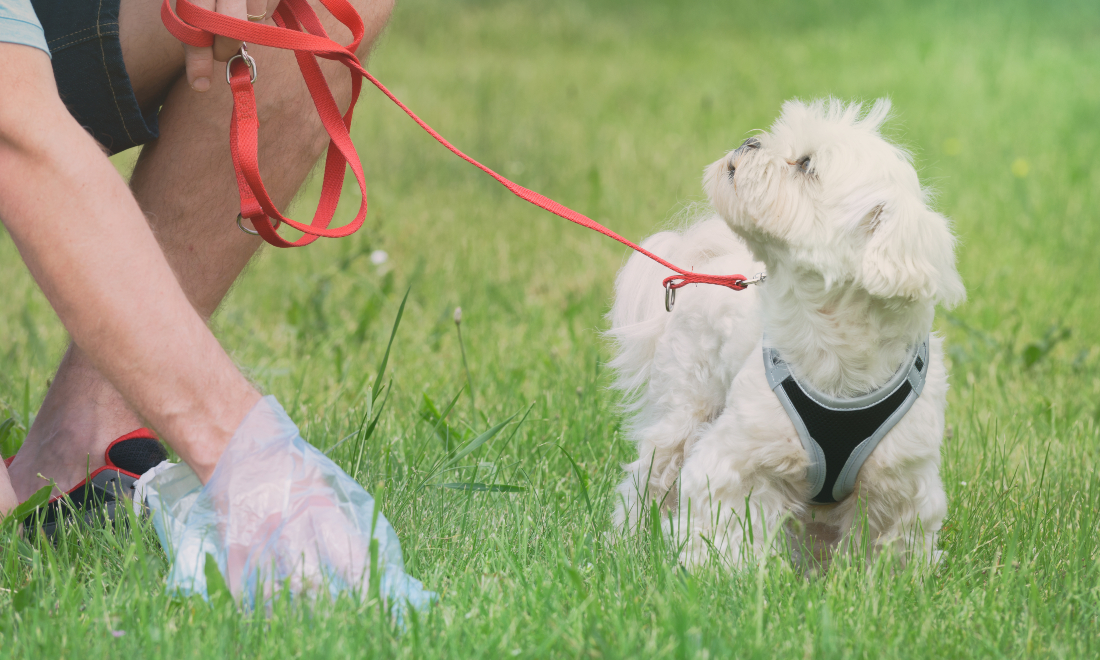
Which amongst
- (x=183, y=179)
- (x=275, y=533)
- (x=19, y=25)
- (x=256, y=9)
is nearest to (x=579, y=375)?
(x=183, y=179)

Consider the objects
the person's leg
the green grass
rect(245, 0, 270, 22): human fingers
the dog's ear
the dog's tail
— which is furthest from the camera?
the dog's tail

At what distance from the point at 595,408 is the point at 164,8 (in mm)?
1412

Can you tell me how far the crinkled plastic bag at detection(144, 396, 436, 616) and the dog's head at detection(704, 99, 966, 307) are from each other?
90 cm

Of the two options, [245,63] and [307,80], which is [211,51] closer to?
[245,63]

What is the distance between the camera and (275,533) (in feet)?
4.91

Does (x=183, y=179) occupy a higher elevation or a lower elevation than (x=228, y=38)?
lower

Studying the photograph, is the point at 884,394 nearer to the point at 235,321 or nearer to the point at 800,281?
the point at 800,281

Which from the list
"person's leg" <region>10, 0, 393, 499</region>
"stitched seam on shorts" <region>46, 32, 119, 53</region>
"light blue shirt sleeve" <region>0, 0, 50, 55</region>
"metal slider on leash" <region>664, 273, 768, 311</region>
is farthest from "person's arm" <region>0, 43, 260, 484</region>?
"metal slider on leash" <region>664, 273, 768, 311</region>

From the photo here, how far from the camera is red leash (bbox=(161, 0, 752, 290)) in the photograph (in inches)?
68.8

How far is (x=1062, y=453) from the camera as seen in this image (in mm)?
2445

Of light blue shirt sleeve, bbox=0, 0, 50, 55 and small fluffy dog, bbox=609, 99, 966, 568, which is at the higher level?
light blue shirt sleeve, bbox=0, 0, 50, 55

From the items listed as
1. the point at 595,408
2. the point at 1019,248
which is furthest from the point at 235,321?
the point at 1019,248

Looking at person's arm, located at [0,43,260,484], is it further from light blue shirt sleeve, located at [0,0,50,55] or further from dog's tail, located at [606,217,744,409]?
dog's tail, located at [606,217,744,409]

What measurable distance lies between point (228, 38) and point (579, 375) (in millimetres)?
1454
